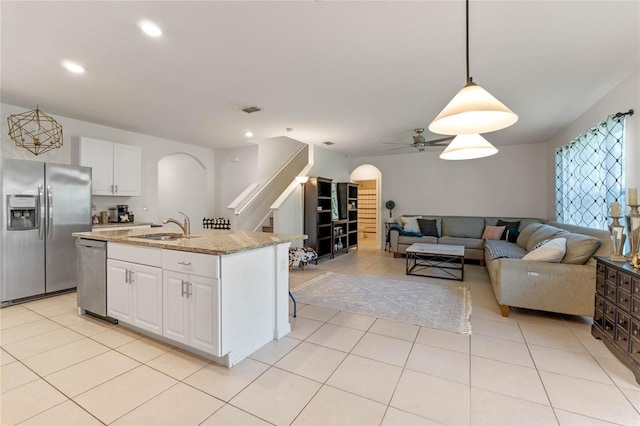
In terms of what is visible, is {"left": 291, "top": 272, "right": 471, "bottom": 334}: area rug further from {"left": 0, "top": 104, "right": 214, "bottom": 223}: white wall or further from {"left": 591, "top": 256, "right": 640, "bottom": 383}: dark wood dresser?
{"left": 0, "top": 104, "right": 214, "bottom": 223}: white wall

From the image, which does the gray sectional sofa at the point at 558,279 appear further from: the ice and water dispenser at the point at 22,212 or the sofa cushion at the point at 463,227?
the ice and water dispenser at the point at 22,212

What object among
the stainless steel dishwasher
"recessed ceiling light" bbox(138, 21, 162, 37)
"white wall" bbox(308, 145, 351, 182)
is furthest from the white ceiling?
"white wall" bbox(308, 145, 351, 182)

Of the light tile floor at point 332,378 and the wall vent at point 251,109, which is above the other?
the wall vent at point 251,109

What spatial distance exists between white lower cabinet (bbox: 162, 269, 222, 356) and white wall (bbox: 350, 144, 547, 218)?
6.18 meters

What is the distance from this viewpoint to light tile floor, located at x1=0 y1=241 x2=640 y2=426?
1649mm

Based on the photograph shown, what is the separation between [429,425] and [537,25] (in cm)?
275

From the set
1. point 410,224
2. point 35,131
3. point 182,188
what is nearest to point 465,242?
point 410,224

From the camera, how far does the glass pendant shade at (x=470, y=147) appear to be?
259cm

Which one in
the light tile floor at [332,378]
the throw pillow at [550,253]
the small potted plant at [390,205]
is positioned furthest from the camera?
the small potted plant at [390,205]

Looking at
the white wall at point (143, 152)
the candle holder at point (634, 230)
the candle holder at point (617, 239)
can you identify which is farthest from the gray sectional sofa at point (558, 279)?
the white wall at point (143, 152)

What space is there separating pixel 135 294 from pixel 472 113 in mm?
2982

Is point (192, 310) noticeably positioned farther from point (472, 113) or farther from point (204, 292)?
point (472, 113)

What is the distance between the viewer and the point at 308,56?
2.53 meters

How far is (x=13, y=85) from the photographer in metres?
3.14
